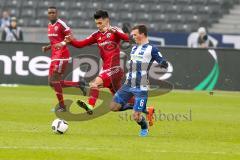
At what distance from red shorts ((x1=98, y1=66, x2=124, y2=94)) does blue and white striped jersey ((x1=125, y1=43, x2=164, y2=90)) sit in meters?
1.92

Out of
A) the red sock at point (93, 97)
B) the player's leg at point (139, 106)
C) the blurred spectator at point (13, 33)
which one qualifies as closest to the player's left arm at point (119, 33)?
the red sock at point (93, 97)

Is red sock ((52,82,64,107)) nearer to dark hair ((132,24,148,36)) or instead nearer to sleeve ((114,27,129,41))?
sleeve ((114,27,129,41))

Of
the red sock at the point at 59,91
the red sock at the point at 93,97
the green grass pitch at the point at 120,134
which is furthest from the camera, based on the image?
the red sock at the point at 59,91

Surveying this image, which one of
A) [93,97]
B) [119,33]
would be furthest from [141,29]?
[93,97]

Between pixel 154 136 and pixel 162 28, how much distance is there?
20305 millimetres

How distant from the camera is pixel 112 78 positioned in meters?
15.4

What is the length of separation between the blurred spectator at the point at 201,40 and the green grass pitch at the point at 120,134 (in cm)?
666

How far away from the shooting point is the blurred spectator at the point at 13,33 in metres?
28.6

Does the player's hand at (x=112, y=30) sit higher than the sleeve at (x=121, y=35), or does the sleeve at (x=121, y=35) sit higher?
the player's hand at (x=112, y=30)

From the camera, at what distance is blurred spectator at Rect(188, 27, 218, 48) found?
92.3 ft

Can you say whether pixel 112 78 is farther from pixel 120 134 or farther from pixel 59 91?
pixel 59 91

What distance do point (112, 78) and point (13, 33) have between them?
45.9ft

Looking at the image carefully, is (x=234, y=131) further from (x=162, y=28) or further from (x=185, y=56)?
(x=162, y=28)

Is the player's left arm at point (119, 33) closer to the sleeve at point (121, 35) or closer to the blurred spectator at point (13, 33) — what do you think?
the sleeve at point (121, 35)
